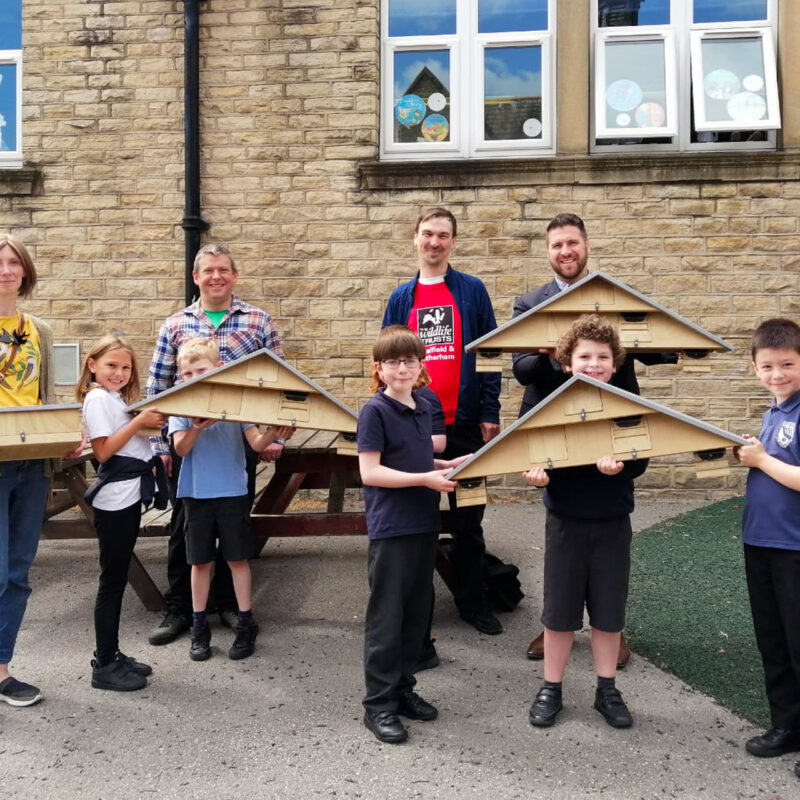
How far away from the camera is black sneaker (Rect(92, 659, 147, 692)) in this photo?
3.49 metres

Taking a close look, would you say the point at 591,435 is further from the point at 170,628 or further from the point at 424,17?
the point at 424,17

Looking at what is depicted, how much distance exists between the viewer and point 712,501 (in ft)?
22.7

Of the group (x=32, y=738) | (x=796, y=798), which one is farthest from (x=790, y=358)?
(x=32, y=738)

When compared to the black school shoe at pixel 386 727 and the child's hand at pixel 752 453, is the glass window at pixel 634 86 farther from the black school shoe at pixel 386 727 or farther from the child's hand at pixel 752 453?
the black school shoe at pixel 386 727

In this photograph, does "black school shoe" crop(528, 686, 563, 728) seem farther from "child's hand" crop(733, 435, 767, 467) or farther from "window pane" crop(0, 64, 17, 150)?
"window pane" crop(0, 64, 17, 150)

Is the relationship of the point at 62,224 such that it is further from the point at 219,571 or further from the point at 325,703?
the point at 325,703

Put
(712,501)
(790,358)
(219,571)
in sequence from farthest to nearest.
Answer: (712,501) → (219,571) → (790,358)

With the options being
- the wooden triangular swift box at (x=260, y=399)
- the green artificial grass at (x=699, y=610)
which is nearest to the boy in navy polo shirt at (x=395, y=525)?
the wooden triangular swift box at (x=260, y=399)

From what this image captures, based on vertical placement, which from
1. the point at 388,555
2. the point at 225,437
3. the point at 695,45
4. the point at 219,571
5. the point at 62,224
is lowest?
the point at 219,571

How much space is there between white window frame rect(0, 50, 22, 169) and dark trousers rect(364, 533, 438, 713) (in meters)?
6.50

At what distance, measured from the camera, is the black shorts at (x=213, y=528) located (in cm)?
387

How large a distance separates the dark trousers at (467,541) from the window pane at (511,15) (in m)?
4.82

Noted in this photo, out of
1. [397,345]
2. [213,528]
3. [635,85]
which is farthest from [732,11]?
[213,528]

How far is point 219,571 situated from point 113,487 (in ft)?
3.39
